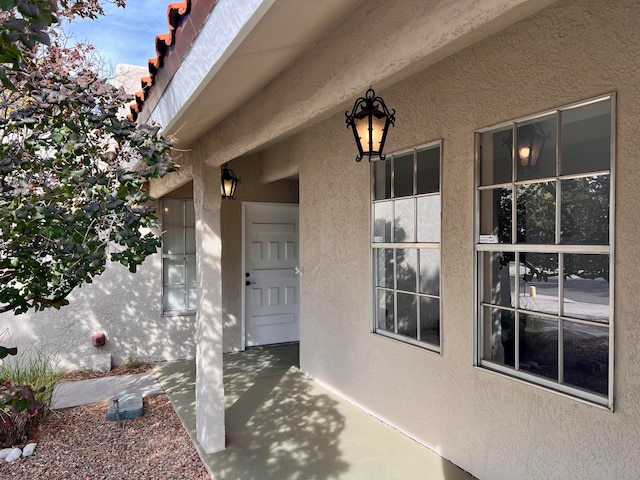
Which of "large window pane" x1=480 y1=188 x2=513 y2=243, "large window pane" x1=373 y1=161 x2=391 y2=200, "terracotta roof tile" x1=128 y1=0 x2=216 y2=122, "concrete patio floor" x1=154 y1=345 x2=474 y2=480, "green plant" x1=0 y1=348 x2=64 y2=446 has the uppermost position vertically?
"terracotta roof tile" x1=128 y1=0 x2=216 y2=122

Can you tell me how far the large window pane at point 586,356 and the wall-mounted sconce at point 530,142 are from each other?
44.3 inches

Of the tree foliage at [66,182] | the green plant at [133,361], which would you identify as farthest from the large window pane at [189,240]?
the tree foliage at [66,182]

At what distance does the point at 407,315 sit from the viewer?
166 inches

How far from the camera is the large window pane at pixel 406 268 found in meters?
4.14

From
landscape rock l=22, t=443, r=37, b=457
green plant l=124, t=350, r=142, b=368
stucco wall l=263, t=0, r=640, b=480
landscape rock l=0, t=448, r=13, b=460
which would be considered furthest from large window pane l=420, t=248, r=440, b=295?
green plant l=124, t=350, r=142, b=368

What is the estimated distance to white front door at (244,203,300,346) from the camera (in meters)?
7.44

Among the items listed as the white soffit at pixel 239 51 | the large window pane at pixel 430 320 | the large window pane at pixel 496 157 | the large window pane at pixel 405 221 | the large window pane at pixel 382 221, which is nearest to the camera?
the white soffit at pixel 239 51

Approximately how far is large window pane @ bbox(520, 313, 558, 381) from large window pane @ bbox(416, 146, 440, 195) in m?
1.33

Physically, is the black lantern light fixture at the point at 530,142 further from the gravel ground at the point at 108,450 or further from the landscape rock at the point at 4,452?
the landscape rock at the point at 4,452

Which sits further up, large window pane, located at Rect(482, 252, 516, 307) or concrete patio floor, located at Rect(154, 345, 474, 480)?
large window pane, located at Rect(482, 252, 516, 307)

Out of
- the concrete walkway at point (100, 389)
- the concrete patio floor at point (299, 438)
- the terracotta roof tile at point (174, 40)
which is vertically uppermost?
the terracotta roof tile at point (174, 40)

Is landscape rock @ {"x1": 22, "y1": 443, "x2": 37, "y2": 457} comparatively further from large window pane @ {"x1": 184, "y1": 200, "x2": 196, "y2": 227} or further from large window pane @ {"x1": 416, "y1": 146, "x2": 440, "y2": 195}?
large window pane @ {"x1": 416, "y1": 146, "x2": 440, "y2": 195}

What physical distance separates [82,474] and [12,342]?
11.4ft

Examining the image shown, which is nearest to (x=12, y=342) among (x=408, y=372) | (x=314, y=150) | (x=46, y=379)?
(x=46, y=379)
